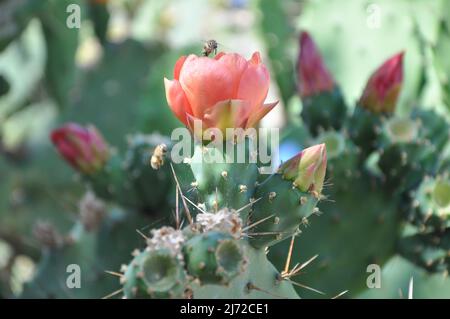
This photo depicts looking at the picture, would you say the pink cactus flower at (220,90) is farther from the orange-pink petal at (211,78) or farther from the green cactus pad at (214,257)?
the green cactus pad at (214,257)

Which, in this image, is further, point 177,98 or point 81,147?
point 81,147

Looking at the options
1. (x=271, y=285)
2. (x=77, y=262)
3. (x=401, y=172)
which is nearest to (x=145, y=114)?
(x=77, y=262)

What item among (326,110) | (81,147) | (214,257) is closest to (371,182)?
(326,110)

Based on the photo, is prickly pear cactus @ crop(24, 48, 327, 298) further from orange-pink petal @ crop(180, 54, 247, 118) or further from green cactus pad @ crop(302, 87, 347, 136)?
green cactus pad @ crop(302, 87, 347, 136)

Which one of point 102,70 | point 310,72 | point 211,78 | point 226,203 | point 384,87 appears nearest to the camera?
point 211,78

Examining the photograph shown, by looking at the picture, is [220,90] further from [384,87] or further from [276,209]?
[384,87]

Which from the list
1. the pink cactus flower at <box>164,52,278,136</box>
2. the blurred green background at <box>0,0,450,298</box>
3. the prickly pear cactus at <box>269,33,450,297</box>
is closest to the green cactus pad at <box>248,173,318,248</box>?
the pink cactus flower at <box>164,52,278,136</box>

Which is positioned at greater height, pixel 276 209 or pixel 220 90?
pixel 220 90

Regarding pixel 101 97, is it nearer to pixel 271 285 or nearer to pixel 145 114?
pixel 145 114

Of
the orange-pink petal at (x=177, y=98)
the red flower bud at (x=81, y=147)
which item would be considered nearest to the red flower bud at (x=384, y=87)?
the red flower bud at (x=81, y=147)
